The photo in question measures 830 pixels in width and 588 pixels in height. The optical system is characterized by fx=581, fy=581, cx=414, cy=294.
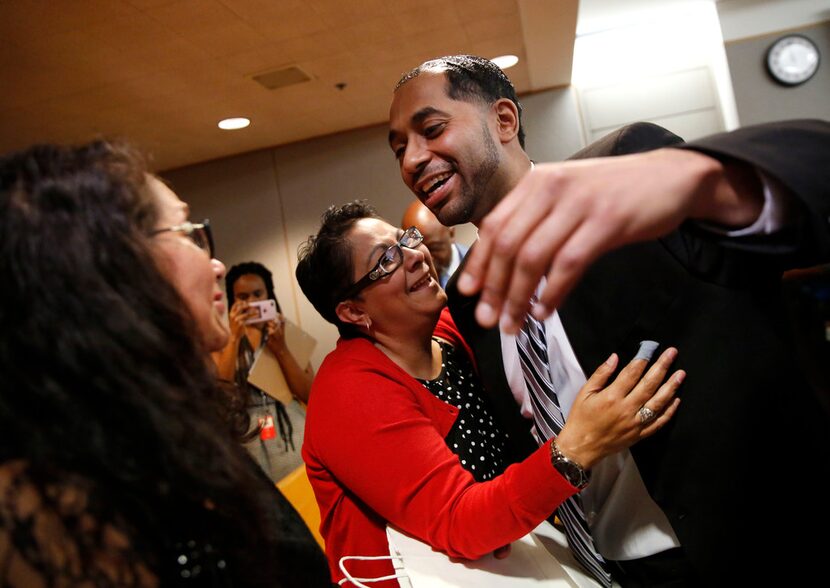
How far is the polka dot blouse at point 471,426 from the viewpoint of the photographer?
4.38 feet

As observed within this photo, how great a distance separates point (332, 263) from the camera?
1.61m

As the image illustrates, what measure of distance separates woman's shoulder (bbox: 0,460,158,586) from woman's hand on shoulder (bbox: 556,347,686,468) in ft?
2.22

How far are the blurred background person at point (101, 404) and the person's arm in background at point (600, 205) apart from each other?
1.35 ft

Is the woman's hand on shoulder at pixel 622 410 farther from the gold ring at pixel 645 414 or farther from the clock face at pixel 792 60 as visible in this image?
the clock face at pixel 792 60

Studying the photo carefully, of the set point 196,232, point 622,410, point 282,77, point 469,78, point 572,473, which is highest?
point 282,77

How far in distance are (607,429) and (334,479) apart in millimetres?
643

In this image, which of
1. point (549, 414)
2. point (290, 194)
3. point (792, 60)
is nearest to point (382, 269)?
point (549, 414)

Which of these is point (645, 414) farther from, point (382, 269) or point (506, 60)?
point (506, 60)

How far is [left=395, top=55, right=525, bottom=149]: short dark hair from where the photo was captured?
1.40 m

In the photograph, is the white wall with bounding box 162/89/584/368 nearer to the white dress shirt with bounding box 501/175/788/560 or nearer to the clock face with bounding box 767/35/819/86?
the clock face with bounding box 767/35/819/86

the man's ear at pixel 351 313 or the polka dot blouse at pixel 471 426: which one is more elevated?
the man's ear at pixel 351 313

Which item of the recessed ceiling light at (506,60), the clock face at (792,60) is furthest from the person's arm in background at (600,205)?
the clock face at (792,60)

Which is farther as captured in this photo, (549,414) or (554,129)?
(554,129)

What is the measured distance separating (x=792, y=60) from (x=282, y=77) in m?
3.79
